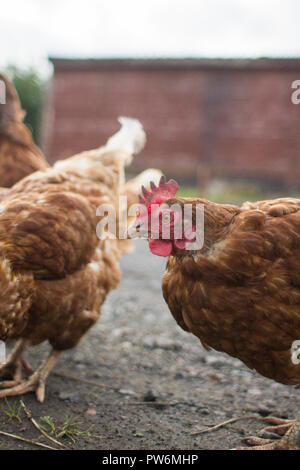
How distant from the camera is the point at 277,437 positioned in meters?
1.88

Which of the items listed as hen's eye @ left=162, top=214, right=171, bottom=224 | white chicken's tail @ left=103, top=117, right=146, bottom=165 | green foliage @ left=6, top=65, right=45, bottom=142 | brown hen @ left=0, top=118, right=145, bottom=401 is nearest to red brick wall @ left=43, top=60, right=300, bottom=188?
white chicken's tail @ left=103, top=117, right=146, bottom=165

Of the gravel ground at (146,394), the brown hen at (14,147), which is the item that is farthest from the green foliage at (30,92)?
the gravel ground at (146,394)

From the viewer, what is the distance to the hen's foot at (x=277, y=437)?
5.61ft

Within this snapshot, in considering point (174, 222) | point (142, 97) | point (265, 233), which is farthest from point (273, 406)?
point (142, 97)

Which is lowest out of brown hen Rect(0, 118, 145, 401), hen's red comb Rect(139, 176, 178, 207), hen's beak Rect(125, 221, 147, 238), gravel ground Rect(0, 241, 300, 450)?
gravel ground Rect(0, 241, 300, 450)

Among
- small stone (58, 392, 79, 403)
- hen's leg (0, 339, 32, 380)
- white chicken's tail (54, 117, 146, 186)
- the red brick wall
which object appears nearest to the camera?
small stone (58, 392, 79, 403)

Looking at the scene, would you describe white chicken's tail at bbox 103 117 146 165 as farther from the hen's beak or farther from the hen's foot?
the hen's foot

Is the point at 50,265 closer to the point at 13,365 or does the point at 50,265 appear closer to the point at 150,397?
the point at 13,365

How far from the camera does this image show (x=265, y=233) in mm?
1641

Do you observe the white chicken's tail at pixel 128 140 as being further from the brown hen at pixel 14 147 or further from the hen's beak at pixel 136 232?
the hen's beak at pixel 136 232

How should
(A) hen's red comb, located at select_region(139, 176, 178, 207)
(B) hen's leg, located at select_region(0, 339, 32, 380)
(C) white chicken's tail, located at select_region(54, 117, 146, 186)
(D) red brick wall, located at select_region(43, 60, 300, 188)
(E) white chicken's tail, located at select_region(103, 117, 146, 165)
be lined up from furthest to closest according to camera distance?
1. (D) red brick wall, located at select_region(43, 60, 300, 188)
2. (E) white chicken's tail, located at select_region(103, 117, 146, 165)
3. (C) white chicken's tail, located at select_region(54, 117, 146, 186)
4. (B) hen's leg, located at select_region(0, 339, 32, 380)
5. (A) hen's red comb, located at select_region(139, 176, 178, 207)

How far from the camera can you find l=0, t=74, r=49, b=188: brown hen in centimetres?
310

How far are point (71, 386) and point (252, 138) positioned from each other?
29.9 ft

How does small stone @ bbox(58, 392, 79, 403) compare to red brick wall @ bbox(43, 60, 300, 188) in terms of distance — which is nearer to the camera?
small stone @ bbox(58, 392, 79, 403)
